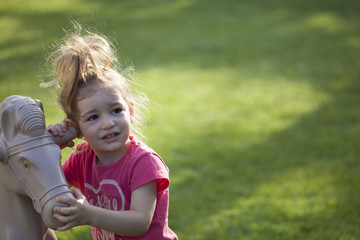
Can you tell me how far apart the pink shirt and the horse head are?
37 cm

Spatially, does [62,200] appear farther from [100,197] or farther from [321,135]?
[321,135]

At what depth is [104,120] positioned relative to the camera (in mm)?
1745

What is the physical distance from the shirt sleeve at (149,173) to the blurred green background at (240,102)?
2.76 ft

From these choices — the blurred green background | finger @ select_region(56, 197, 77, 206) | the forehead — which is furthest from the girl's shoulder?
the blurred green background

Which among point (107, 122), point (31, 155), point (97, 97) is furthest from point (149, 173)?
point (31, 155)

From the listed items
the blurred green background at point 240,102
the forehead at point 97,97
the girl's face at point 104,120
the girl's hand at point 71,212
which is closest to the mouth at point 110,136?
the girl's face at point 104,120

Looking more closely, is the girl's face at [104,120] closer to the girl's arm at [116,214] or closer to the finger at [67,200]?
the girl's arm at [116,214]

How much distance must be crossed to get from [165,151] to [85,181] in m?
3.11

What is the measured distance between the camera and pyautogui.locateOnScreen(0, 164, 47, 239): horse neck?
5.20 feet

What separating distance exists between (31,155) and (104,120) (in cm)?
35

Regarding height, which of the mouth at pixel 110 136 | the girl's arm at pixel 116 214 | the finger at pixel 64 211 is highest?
the mouth at pixel 110 136

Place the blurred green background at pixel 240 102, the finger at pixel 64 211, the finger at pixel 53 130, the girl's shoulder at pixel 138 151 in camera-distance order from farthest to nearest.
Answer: the blurred green background at pixel 240 102 → the girl's shoulder at pixel 138 151 → the finger at pixel 53 130 → the finger at pixel 64 211

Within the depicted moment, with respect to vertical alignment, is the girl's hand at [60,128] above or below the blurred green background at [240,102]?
above

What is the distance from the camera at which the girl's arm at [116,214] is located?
1.44 metres
